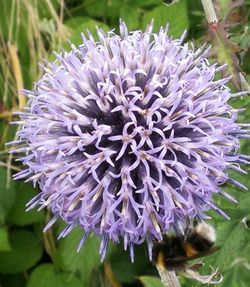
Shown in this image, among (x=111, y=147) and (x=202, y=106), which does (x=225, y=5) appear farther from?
(x=111, y=147)

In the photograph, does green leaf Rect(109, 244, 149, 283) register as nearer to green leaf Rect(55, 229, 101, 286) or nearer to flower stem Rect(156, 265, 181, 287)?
green leaf Rect(55, 229, 101, 286)

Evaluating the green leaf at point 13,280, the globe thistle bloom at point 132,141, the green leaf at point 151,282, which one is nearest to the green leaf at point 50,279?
the green leaf at point 13,280

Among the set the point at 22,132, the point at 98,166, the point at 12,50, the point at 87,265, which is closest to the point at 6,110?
the point at 12,50

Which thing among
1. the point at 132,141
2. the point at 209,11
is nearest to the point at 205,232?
the point at 132,141

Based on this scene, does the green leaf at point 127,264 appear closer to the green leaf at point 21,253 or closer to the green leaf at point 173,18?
the green leaf at point 21,253

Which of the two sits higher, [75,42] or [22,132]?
[75,42]

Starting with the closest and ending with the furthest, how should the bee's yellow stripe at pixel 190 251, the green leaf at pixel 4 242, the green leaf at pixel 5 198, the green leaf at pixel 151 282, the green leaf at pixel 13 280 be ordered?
the bee's yellow stripe at pixel 190 251 < the green leaf at pixel 151 282 < the green leaf at pixel 4 242 < the green leaf at pixel 5 198 < the green leaf at pixel 13 280

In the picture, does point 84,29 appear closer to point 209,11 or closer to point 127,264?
point 209,11
